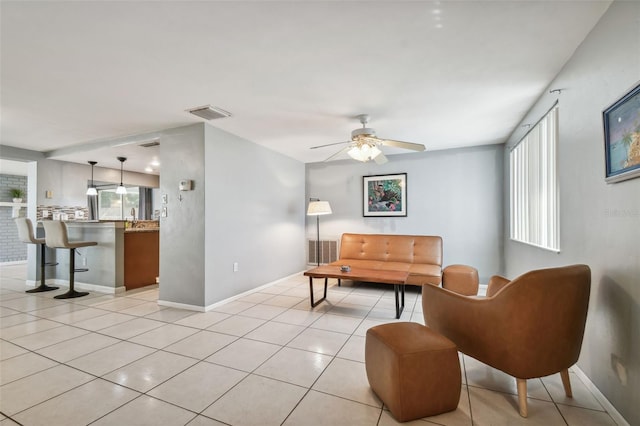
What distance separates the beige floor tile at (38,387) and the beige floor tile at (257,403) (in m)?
1.16

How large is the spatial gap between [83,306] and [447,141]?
6054 mm

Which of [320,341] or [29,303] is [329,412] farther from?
[29,303]

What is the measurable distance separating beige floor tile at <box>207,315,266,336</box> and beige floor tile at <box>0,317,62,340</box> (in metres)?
1.83

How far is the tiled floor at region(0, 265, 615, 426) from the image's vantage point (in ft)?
5.71

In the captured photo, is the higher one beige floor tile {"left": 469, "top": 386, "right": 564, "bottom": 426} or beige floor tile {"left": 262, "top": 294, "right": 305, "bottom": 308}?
beige floor tile {"left": 469, "top": 386, "right": 564, "bottom": 426}

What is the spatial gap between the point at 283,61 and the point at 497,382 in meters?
2.97

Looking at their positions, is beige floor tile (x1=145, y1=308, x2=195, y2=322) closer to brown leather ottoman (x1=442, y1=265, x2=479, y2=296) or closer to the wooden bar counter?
the wooden bar counter

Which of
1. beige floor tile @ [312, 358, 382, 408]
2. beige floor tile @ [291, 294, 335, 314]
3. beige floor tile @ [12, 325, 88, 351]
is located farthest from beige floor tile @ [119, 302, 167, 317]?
beige floor tile @ [312, 358, 382, 408]

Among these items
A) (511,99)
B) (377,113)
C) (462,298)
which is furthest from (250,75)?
(511,99)

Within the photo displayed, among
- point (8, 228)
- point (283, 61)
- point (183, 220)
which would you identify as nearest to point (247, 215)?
point (183, 220)

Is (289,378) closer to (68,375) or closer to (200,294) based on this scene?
(68,375)

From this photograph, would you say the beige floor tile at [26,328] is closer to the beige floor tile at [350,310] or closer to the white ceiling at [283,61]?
the white ceiling at [283,61]

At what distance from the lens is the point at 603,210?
6.01ft

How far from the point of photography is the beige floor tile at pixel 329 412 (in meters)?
1.68
